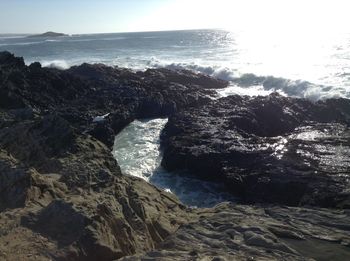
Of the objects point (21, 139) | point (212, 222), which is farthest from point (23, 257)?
point (21, 139)

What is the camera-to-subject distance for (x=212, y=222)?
7477 millimetres

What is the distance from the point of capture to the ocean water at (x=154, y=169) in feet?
43.6

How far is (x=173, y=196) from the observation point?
420 inches

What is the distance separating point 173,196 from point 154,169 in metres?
5.00

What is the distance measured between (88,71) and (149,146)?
16545 millimetres

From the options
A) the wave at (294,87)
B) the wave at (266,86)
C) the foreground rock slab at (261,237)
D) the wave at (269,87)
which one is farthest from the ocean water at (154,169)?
the wave at (294,87)

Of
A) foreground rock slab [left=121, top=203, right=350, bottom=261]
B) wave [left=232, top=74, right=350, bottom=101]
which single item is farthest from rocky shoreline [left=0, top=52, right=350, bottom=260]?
wave [left=232, top=74, right=350, bottom=101]

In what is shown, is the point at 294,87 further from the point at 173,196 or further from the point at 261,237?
the point at 261,237

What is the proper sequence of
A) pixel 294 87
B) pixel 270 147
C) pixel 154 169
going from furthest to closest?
pixel 294 87, pixel 154 169, pixel 270 147

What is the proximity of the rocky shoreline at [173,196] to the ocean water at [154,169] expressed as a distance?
0.42 metres

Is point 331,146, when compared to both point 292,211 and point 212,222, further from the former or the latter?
point 212,222

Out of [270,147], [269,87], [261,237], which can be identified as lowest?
[269,87]

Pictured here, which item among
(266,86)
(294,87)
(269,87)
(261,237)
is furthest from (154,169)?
(266,86)

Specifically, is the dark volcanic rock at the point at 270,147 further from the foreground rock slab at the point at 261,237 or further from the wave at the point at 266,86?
the wave at the point at 266,86
